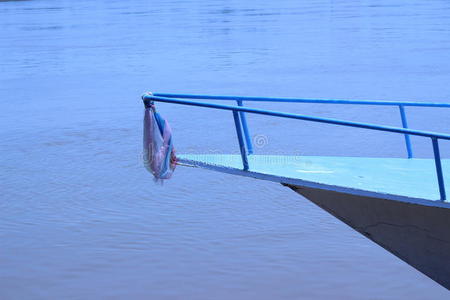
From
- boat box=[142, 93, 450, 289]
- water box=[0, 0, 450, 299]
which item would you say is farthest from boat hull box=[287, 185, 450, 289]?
water box=[0, 0, 450, 299]

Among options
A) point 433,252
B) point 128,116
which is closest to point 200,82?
point 128,116

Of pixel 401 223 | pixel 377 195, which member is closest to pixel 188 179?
pixel 401 223

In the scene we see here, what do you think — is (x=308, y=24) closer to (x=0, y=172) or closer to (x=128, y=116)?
(x=128, y=116)

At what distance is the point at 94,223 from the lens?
9.23 meters

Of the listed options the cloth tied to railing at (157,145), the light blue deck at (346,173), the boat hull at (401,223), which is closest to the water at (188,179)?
the light blue deck at (346,173)

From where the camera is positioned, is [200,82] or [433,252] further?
[200,82]

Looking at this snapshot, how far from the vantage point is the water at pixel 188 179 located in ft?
25.1

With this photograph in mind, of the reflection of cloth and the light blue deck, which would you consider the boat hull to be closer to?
the light blue deck

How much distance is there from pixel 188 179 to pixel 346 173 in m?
5.30

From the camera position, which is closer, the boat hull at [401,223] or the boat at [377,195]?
the boat at [377,195]

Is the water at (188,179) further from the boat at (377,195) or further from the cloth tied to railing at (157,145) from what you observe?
the cloth tied to railing at (157,145)

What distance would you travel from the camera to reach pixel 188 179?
35.8 ft

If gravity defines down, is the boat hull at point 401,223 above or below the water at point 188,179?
below

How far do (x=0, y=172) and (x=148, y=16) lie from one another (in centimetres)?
3672
